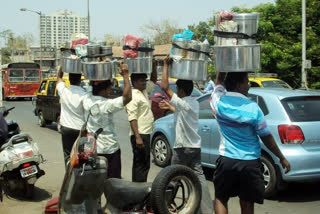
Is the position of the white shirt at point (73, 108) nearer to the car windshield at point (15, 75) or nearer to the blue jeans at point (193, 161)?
the blue jeans at point (193, 161)

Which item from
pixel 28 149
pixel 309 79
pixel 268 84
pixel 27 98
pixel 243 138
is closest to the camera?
pixel 243 138

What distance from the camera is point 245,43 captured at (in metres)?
3.80

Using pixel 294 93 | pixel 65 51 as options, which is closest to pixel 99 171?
pixel 65 51

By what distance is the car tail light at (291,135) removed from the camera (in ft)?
19.7

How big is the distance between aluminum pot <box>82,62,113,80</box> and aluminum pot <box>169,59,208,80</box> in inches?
26.6

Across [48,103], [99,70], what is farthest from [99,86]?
[48,103]

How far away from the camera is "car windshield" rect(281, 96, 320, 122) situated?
6.17 m

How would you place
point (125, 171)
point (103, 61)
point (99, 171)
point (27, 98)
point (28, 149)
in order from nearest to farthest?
point (99, 171) < point (103, 61) < point (28, 149) < point (125, 171) < point (27, 98)

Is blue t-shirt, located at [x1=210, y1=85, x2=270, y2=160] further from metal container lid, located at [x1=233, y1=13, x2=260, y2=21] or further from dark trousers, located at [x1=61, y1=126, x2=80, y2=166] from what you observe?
dark trousers, located at [x1=61, y1=126, x2=80, y2=166]

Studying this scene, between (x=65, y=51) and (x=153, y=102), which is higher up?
(x=65, y=51)

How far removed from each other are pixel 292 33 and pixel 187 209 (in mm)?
21883

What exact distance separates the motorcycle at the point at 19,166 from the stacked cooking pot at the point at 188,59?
2.59 meters

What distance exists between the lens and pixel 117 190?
3746 millimetres

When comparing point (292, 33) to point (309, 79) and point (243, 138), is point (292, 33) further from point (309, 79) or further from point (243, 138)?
point (243, 138)
